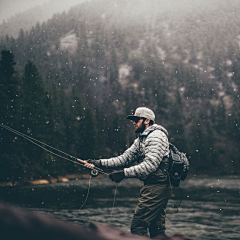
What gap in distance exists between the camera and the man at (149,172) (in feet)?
14.1

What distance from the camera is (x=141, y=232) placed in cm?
455

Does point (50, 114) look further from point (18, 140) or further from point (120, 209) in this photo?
point (120, 209)

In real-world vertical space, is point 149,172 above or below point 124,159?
below

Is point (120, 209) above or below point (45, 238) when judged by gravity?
below

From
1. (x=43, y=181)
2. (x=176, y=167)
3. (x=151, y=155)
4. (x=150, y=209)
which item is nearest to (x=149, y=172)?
(x=151, y=155)

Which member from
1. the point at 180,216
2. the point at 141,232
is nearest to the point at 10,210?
the point at 141,232

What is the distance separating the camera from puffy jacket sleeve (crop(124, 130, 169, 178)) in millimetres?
4266

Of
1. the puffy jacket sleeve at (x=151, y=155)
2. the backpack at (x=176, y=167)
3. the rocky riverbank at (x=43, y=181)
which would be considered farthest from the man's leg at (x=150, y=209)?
A: the rocky riverbank at (x=43, y=181)

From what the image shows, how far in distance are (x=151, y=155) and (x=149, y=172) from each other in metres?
0.20

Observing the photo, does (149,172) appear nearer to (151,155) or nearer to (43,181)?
(151,155)

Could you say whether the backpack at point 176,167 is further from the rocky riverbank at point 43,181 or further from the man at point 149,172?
the rocky riverbank at point 43,181

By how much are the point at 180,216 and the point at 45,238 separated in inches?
505

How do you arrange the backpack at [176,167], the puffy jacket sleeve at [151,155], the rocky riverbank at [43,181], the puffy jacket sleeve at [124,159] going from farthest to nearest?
1. the rocky riverbank at [43,181]
2. the puffy jacket sleeve at [124,159]
3. the backpack at [176,167]
4. the puffy jacket sleeve at [151,155]

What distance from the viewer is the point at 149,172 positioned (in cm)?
429
